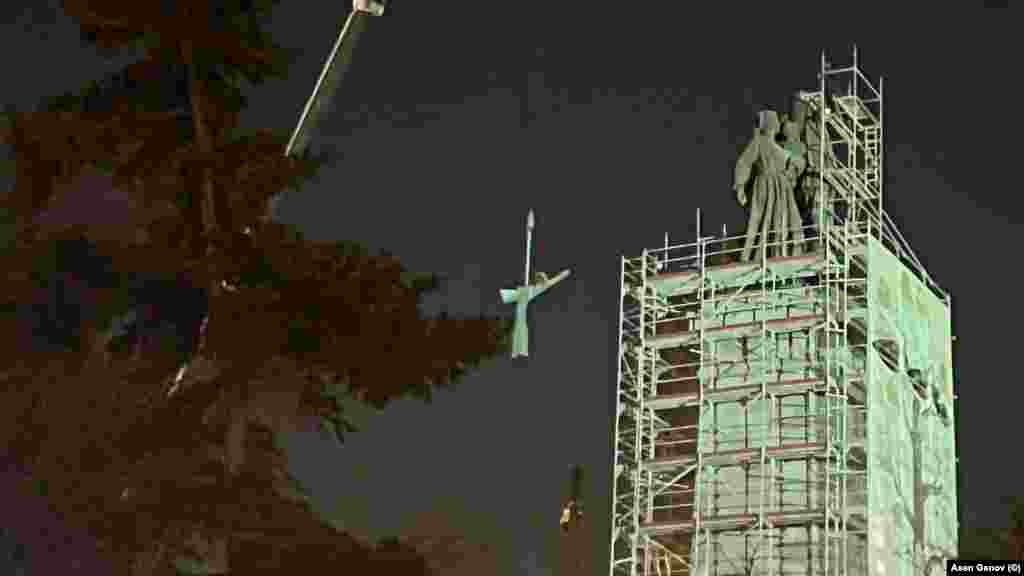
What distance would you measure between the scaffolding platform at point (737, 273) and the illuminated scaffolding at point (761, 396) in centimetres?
3

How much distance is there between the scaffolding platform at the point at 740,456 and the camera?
3459 cm

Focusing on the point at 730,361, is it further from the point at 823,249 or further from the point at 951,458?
the point at 951,458

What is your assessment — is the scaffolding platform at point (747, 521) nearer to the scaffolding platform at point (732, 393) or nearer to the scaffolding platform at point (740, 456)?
the scaffolding platform at point (740, 456)

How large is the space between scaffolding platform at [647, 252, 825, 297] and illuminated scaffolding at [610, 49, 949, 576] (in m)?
0.03

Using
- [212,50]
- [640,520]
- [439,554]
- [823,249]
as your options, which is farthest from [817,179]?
[212,50]

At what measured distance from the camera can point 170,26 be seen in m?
12.7

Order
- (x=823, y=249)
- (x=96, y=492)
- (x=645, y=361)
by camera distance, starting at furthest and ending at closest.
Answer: (x=645, y=361)
(x=823, y=249)
(x=96, y=492)

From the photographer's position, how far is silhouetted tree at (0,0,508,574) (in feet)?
37.7

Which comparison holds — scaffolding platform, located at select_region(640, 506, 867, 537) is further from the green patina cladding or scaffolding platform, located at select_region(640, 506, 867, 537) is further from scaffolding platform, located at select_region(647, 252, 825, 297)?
scaffolding platform, located at select_region(647, 252, 825, 297)

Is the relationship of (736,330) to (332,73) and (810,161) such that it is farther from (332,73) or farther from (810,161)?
(332,73)

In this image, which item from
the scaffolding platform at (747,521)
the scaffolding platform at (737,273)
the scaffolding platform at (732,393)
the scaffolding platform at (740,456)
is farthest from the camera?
the scaffolding platform at (737,273)

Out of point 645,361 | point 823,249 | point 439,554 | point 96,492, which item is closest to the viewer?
point 96,492

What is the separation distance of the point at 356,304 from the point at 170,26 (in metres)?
2.21

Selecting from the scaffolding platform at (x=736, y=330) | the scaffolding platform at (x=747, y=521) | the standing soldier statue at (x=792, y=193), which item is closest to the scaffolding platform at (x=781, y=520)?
the scaffolding platform at (x=747, y=521)
